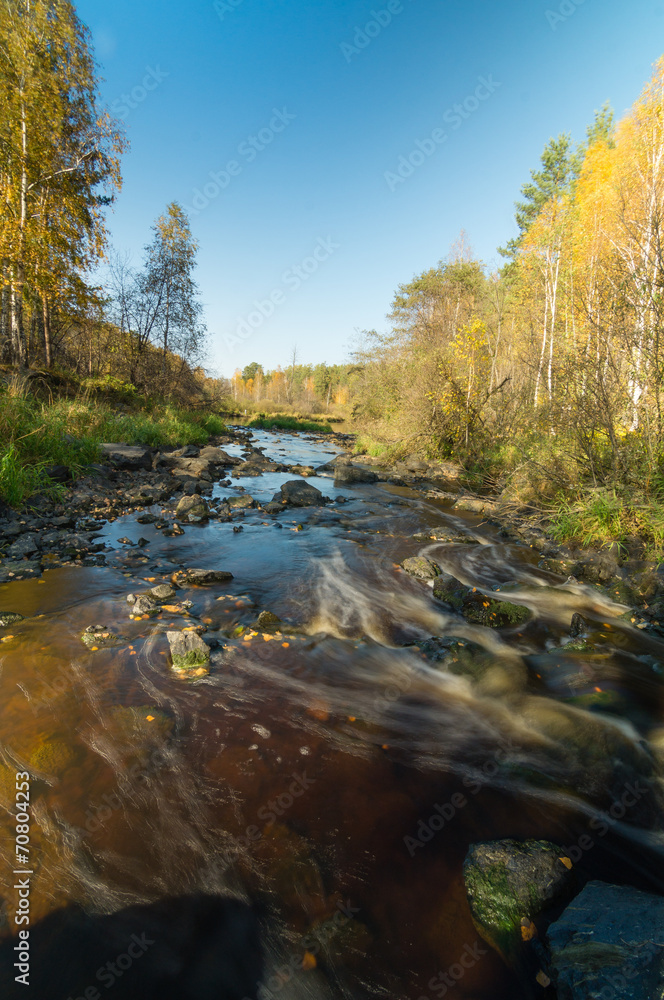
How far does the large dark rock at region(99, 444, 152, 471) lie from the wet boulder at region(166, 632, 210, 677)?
28.7 feet

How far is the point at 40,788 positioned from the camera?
2.64 metres

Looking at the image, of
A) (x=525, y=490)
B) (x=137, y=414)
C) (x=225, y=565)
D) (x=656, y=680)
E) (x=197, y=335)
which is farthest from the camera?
(x=197, y=335)

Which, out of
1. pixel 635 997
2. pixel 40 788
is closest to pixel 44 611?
pixel 40 788

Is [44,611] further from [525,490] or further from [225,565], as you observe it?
[525,490]

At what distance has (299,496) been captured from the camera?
11727 millimetres

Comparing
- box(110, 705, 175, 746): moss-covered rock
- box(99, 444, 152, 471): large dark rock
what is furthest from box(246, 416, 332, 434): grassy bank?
box(110, 705, 175, 746): moss-covered rock

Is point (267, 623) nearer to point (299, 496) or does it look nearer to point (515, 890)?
point (515, 890)

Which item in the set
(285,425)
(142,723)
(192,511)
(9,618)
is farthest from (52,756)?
(285,425)

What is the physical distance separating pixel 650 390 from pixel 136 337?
21.8 meters

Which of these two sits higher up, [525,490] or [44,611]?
[525,490]

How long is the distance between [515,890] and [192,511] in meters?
8.32

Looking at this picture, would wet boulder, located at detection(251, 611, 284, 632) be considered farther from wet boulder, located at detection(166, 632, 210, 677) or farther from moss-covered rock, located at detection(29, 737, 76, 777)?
moss-covered rock, located at detection(29, 737, 76, 777)

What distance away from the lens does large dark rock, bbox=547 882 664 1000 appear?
5.40ft

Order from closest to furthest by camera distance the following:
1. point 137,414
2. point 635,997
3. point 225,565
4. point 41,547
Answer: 1. point 635,997
2. point 41,547
3. point 225,565
4. point 137,414
